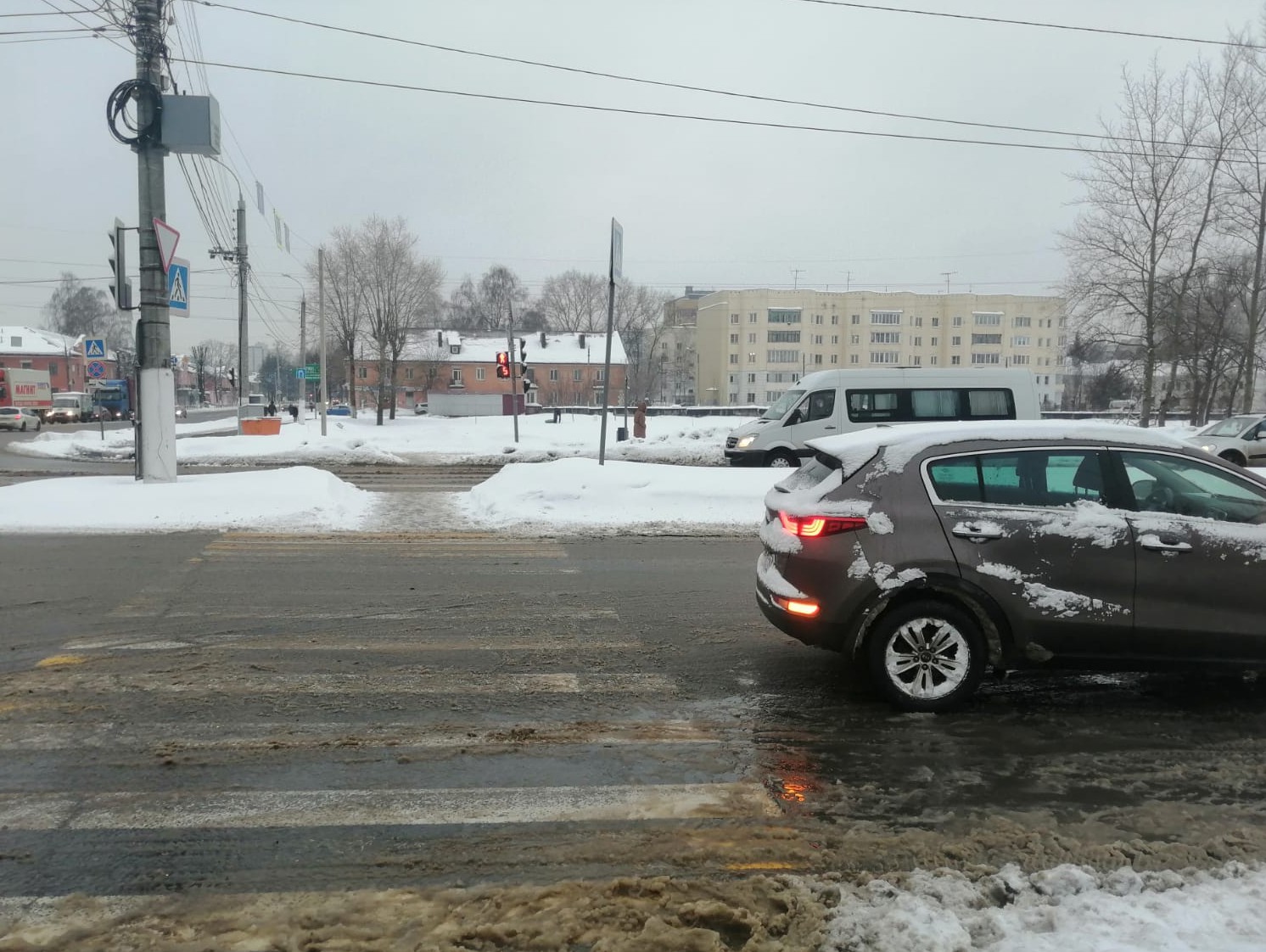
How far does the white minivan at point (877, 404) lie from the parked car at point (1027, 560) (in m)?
13.1

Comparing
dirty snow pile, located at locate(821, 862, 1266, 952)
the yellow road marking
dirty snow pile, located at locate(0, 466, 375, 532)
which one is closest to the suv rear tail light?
dirty snow pile, located at locate(821, 862, 1266, 952)

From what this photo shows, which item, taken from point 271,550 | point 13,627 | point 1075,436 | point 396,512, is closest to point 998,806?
point 1075,436

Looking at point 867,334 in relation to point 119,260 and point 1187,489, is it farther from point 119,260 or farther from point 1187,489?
point 1187,489

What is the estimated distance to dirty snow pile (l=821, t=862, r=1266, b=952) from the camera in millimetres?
2844

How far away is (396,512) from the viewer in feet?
46.9

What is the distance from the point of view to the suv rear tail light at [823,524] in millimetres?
5086

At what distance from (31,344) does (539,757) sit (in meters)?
115

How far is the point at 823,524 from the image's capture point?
203 inches

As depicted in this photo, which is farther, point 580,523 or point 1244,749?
point 580,523

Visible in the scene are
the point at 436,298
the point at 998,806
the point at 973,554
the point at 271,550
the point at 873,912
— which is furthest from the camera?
the point at 436,298

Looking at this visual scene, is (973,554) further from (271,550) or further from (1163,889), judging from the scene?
(271,550)

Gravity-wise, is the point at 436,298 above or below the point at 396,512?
above

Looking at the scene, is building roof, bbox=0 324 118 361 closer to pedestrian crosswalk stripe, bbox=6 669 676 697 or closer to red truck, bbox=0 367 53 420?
red truck, bbox=0 367 53 420

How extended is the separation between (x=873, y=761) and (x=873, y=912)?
1.40m
